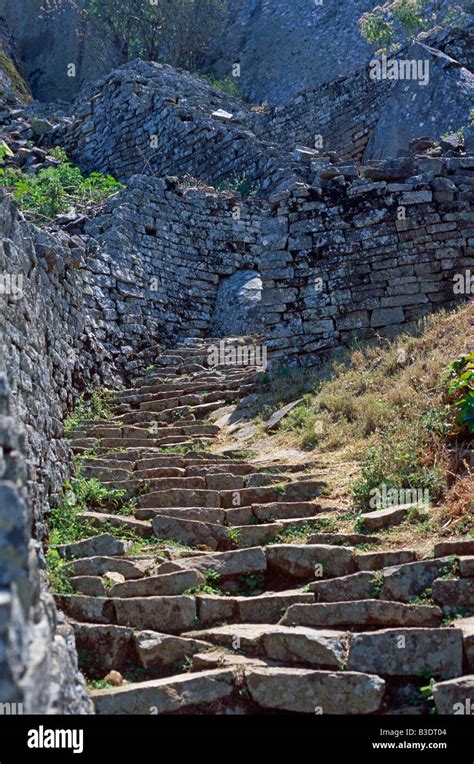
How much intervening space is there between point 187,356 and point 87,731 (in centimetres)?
872

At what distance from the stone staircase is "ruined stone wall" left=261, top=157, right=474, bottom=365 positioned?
338cm

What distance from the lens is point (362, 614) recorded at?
5258mm

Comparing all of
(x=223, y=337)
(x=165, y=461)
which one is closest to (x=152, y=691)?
(x=165, y=461)

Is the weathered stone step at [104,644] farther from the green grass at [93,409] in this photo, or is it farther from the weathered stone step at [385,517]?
the green grass at [93,409]

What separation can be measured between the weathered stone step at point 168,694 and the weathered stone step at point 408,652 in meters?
0.70

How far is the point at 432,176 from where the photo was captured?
1062cm

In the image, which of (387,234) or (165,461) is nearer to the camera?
(165,461)

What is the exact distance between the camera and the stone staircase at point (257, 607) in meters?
4.67

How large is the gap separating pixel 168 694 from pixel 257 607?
3.36ft

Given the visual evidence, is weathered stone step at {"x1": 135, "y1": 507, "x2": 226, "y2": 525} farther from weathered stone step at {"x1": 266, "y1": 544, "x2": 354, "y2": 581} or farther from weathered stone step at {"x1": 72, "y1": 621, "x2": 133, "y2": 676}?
weathered stone step at {"x1": 72, "y1": 621, "x2": 133, "y2": 676}

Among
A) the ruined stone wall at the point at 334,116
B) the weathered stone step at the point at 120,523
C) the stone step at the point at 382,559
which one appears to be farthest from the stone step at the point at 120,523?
the ruined stone wall at the point at 334,116

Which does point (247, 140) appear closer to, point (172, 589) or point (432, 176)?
point (432, 176)

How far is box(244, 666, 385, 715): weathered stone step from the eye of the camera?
4590mm

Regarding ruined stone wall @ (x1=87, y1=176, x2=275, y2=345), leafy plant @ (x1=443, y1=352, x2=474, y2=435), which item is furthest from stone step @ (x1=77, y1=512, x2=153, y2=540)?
ruined stone wall @ (x1=87, y1=176, x2=275, y2=345)
